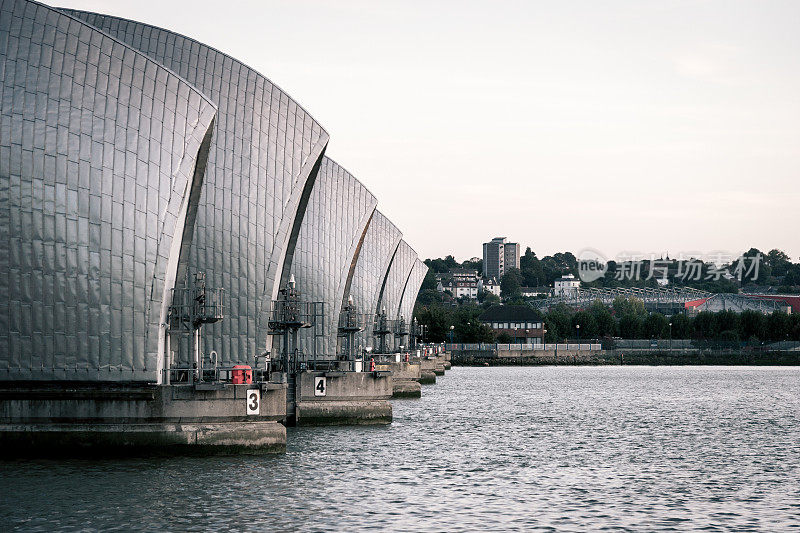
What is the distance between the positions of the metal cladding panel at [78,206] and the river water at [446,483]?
5.44 meters

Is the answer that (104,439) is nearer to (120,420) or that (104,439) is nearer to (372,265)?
(120,420)

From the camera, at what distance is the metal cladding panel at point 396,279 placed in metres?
135

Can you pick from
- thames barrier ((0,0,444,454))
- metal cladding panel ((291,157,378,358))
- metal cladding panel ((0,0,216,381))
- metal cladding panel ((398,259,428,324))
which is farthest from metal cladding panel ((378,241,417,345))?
metal cladding panel ((0,0,216,381))

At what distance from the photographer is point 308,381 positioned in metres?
61.9

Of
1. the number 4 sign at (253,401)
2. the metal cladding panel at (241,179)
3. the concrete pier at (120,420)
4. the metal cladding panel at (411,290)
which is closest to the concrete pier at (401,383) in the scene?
the metal cladding panel at (241,179)

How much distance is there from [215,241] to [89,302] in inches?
511

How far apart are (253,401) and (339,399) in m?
19.3

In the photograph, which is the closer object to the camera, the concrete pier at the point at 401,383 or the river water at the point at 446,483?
the river water at the point at 446,483

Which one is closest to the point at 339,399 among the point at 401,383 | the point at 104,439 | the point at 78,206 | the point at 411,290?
the point at 104,439

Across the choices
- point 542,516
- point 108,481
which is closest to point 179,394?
point 108,481

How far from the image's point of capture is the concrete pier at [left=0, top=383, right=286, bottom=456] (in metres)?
42.3

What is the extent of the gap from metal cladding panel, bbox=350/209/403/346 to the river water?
34623mm

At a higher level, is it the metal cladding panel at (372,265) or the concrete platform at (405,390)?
the metal cladding panel at (372,265)

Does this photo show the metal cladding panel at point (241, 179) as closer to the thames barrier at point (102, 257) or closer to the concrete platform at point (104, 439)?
the thames barrier at point (102, 257)
